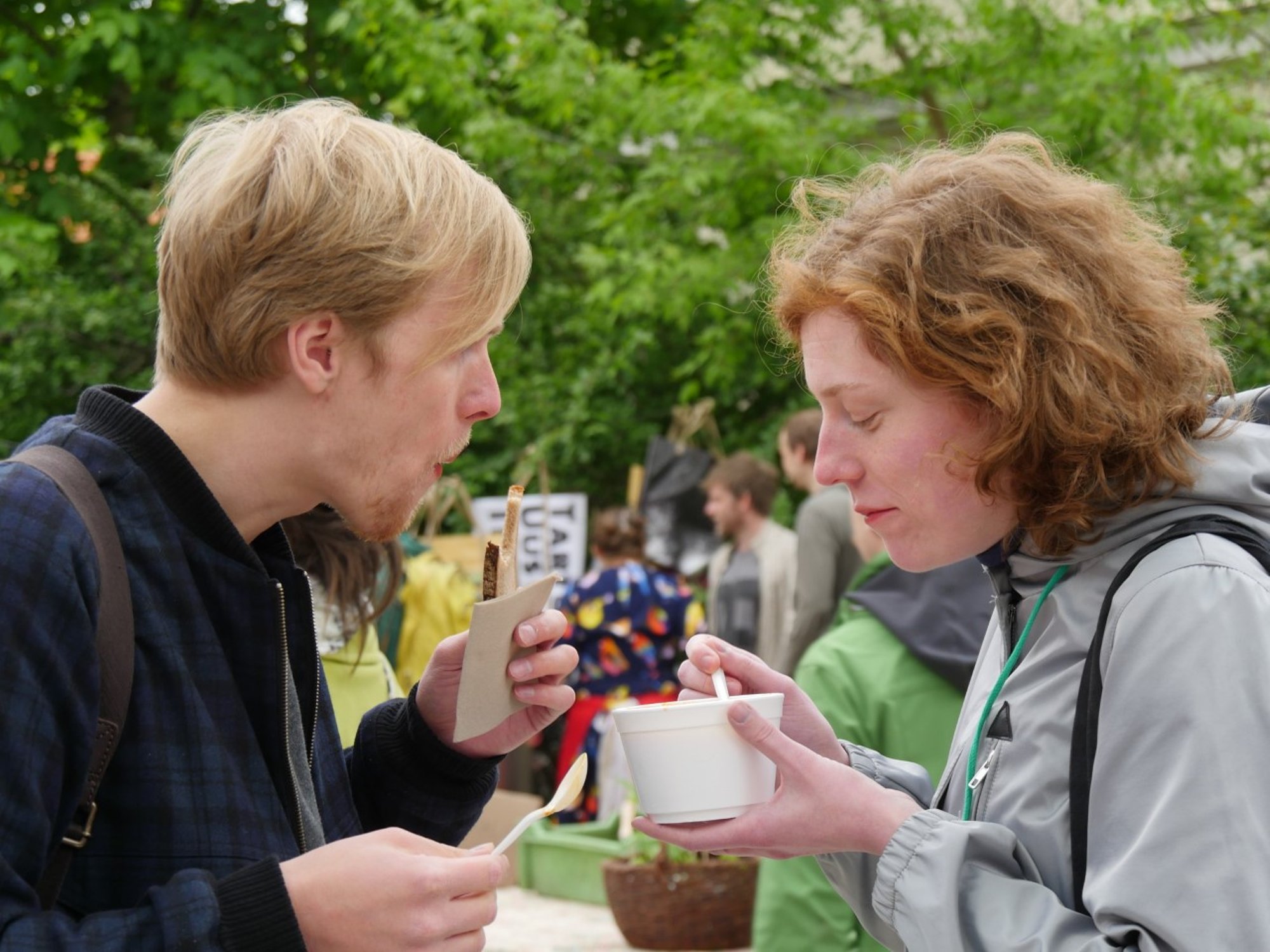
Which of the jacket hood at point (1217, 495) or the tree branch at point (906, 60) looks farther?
the tree branch at point (906, 60)

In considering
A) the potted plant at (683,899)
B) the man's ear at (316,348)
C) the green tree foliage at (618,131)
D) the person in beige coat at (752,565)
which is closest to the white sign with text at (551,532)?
the green tree foliage at (618,131)

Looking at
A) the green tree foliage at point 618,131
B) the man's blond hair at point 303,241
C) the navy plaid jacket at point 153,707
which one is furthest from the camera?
the green tree foliage at point 618,131

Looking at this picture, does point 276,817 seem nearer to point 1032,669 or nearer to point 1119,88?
point 1032,669

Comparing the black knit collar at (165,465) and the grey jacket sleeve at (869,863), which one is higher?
the black knit collar at (165,465)

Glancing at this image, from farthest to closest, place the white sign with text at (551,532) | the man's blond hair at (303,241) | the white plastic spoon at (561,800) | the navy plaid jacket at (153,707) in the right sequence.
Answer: the white sign with text at (551,532), the man's blond hair at (303,241), the white plastic spoon at (561,800), the navy plaid jacket at (153,707)

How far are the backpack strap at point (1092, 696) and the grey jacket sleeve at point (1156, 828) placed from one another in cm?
2

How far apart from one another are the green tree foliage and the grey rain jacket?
455cm

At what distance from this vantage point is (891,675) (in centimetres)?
288

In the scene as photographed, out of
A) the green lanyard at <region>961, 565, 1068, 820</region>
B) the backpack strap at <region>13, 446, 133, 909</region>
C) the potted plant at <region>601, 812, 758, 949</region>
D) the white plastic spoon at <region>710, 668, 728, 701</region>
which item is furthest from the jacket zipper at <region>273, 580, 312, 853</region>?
the potted plant at <region>601, 812, 758, 949</region>

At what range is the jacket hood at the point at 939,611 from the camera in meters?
2.84

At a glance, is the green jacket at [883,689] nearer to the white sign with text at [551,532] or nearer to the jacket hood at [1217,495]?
the jacket hood at [1217,495]

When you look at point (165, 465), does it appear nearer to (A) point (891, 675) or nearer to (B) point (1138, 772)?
(B) point (1138, 772)

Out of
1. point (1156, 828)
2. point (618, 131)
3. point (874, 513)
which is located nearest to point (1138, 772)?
point (1156, 828)

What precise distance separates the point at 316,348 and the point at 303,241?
4.8 inches
